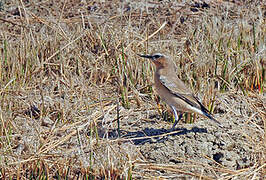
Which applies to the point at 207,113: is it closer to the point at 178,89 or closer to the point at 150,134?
the point at 178,89

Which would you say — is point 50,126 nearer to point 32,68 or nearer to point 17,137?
point 17,137

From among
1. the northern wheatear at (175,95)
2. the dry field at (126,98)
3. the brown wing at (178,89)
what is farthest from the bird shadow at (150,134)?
the brown wing at (178,89)

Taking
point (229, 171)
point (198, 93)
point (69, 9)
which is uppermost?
point (69, 9)

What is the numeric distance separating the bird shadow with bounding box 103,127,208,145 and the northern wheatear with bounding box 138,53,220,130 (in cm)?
14

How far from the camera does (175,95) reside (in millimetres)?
5348

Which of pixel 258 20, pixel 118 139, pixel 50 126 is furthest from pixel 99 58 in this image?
pixel 258 20

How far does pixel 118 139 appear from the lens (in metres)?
4.72

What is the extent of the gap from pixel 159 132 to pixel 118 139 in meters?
0.67

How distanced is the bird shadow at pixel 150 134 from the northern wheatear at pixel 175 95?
14 cm

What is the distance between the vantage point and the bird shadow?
196 inches

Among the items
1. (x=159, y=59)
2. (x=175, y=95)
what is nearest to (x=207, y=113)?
(x=175, y=95)

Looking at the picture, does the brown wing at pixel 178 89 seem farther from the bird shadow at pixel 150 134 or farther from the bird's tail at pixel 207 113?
the bird shadow at pixel 150 134

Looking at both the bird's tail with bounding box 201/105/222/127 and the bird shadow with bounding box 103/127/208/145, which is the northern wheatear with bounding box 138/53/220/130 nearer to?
the bird's tail with bounding box 201/105/222/127

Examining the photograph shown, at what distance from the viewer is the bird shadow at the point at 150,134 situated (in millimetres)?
4984
